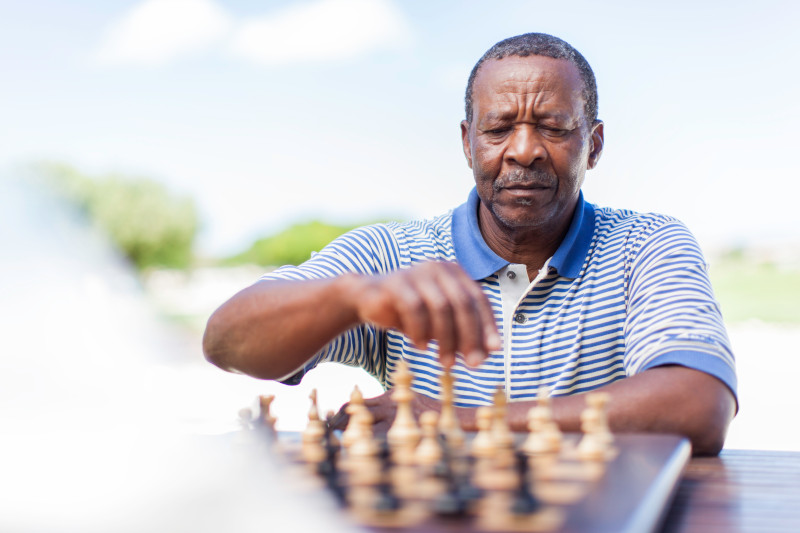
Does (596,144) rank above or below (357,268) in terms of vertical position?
above

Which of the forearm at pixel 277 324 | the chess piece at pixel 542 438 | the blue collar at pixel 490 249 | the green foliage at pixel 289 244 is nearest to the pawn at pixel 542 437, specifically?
the chess piece at pixel 542 438

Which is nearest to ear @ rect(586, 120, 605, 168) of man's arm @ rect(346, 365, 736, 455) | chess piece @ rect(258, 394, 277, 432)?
man's arm @ rect(346, 365, 736, 455)

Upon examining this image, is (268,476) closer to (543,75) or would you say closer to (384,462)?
(384,462)

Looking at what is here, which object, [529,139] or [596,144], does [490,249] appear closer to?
[529,139]

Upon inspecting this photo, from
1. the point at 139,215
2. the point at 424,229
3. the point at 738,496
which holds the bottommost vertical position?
the point at 738,496

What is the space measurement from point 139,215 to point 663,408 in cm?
3327

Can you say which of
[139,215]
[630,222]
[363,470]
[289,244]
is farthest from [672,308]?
[289,244]

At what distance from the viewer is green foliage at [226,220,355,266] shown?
52281 mm

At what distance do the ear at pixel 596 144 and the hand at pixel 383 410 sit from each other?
1.07 meters

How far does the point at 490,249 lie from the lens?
89.8 inches

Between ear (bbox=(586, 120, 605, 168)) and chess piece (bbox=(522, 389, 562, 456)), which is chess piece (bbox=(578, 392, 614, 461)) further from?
ear (bbox=(586, 120, 605, 168))

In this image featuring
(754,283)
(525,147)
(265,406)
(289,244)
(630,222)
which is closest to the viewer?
(265,406)

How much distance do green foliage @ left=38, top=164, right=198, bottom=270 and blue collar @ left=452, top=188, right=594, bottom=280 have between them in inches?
1218

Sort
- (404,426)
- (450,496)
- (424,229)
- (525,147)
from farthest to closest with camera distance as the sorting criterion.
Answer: (424,229), (525,147), (404,426), (450,496)
